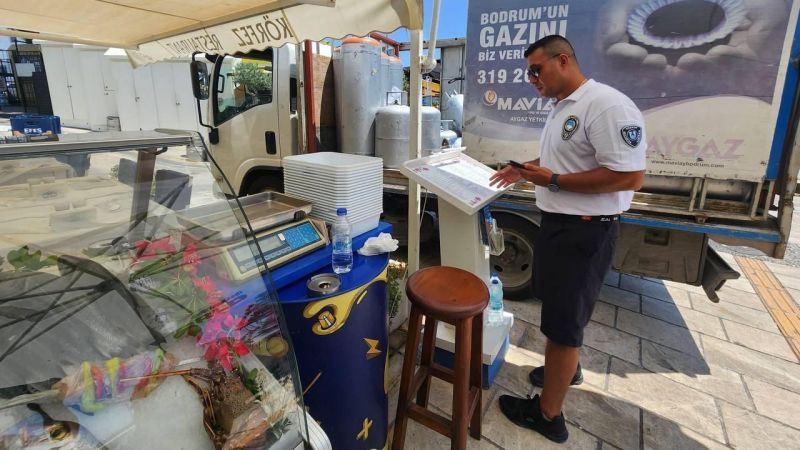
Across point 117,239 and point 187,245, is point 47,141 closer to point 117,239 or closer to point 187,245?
point 117,239

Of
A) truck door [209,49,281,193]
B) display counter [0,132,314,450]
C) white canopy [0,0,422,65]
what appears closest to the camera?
display counter [0,132,314,450]

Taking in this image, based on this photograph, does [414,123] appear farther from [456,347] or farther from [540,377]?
[540,377]

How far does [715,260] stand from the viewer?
9.62ft

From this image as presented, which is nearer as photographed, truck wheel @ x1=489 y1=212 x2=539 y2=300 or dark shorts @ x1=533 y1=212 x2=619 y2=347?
dark shorts @ x1=533 y1=212 x2=619 y2=347

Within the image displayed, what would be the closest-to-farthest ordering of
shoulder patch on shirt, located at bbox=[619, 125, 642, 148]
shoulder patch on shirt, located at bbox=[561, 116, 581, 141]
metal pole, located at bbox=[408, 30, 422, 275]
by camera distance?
shoulder patch on shirt, located at bbox=[619, 125, 642, 148] → shoulder patch on shirt, located at bbox=[561, 116, 581, 141] → metal pole, located at bbox=[408, 30, 422, 275]

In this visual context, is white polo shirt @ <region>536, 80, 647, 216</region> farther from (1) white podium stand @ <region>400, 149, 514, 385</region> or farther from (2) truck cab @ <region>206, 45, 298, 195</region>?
(2) truck cab @ <region>206, 45, 298, 195</region>

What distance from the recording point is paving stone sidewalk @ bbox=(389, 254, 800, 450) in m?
2.13

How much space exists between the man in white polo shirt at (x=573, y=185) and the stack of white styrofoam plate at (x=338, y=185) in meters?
0.65

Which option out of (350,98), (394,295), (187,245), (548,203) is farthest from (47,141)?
(350,98)

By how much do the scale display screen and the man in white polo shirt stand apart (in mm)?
977

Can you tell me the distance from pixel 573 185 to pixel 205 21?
2.76m

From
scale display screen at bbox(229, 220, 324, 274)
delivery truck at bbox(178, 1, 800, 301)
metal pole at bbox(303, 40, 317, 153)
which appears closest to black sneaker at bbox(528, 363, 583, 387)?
delivery truck at bbox(178, 1, 800, 301)

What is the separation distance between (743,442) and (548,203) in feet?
5.66

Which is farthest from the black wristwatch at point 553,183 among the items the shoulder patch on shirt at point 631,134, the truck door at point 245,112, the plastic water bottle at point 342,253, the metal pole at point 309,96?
the truck door at point 245,112
